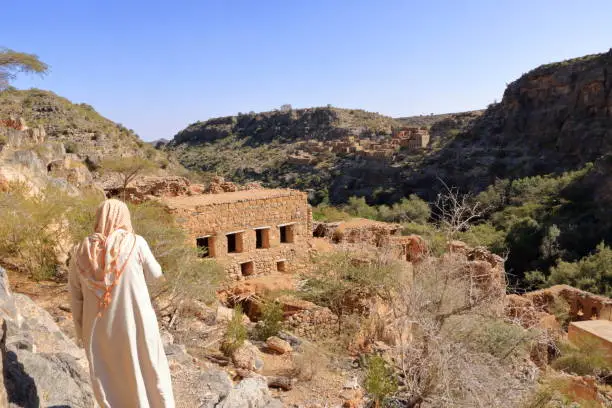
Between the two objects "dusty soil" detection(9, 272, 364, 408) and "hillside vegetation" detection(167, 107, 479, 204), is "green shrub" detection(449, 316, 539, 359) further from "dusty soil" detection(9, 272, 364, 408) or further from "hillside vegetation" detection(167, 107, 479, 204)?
"hillside vegetation" detection(167, 107, 479, 204)

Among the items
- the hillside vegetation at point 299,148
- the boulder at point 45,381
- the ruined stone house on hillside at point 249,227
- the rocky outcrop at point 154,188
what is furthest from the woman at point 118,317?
the hillside vegetation at point 299,148

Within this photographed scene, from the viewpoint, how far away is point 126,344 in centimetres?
284

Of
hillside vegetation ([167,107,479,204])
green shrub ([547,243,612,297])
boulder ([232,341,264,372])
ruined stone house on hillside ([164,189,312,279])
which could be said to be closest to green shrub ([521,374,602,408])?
boulder ([232,341,264,372])

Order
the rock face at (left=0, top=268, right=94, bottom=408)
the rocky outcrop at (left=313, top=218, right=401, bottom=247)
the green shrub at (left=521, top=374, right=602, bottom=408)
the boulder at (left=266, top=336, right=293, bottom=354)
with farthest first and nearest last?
1. the rocky outcrop at (left=313, top=218, right=401, bottom=247)
2. the boulder at (left=266, top=336, right=293, bottom=354)
3. the green shrub at (left=521, top=374, right=602, bottom=408)
4. the rock face at (left=0, top=268, right=94, bottom=408)

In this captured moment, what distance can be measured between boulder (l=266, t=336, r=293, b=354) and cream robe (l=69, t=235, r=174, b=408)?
12.9 ft

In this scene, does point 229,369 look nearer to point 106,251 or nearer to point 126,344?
point 126,344

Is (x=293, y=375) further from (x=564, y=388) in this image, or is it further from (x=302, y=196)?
(x=302, y=196)

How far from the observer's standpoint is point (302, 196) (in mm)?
13719

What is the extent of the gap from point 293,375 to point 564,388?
4129 millimetres

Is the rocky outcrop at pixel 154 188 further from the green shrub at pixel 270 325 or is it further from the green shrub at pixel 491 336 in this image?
the green shrub at pixel 491 336

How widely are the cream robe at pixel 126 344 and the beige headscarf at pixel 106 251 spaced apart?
34 millimetres

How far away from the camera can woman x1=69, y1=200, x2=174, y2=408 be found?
111 inches

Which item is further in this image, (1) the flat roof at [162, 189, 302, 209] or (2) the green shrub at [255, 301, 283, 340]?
(1) the flat roof at [162, 189, 302, 209]

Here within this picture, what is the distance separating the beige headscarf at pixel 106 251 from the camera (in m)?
2.80
